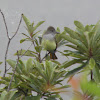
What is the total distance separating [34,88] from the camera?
Answer: 144cm

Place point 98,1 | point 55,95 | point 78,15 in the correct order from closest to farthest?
point 55,95
point 78,15
point 98,1

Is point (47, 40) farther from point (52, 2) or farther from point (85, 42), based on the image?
point (52, 2)

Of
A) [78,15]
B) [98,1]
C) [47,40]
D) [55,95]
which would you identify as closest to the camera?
[55,95]

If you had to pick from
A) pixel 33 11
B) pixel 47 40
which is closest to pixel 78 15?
pixel 33 11

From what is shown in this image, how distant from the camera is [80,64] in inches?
63.6

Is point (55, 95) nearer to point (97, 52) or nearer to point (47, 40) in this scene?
point (97, 52)

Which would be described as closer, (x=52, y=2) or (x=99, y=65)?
(x=99, y=65)

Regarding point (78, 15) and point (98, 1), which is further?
A: point (98, 1)

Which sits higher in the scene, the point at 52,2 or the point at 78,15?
the point at 52,2

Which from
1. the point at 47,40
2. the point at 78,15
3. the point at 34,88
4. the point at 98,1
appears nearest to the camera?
the point at 34,88

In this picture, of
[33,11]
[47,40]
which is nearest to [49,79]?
[47,40]

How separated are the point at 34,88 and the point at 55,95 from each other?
0.20 metres

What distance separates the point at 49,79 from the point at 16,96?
0.29 meters

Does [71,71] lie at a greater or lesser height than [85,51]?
lesser
